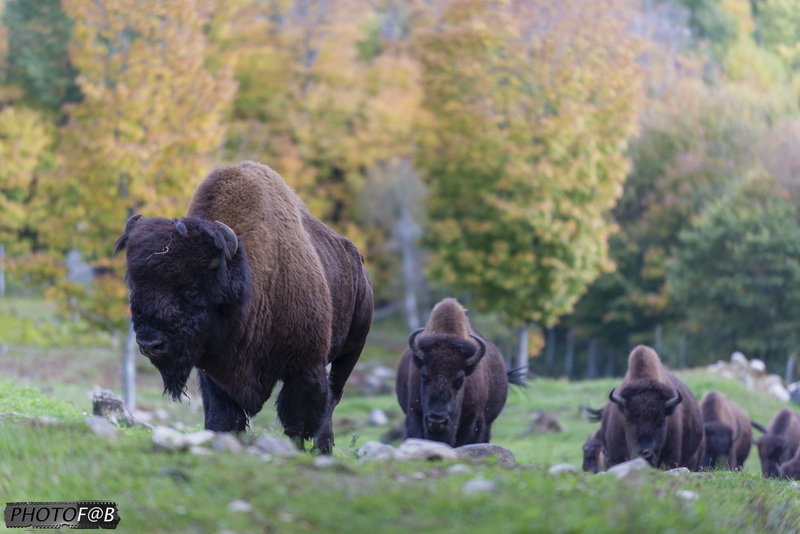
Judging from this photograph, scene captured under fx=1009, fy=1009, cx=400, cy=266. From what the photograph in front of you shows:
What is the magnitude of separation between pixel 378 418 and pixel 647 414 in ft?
40.1

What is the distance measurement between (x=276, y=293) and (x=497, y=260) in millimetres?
22718

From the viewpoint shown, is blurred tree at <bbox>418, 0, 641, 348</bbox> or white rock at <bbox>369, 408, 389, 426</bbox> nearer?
white rock at <bbox>369, 408, 389, 426</bbox>

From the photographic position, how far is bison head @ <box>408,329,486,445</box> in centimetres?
1106

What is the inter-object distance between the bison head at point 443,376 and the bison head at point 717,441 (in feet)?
16.8

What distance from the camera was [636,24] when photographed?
166 ft

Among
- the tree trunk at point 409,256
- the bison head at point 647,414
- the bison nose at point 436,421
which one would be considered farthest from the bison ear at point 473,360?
the tree trunk at point 409,256

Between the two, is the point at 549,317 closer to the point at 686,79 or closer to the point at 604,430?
the point at 604,430

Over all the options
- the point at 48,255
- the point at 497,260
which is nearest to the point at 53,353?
the point at 48,255

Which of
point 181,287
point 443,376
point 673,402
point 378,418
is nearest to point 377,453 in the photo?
point 181,287

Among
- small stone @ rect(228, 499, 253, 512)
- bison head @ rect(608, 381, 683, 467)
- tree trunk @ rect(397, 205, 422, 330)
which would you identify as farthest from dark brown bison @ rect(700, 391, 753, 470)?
tree trunk @ rect(397, 205, 422, 330)

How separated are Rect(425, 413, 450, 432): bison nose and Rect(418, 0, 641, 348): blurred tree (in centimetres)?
1863

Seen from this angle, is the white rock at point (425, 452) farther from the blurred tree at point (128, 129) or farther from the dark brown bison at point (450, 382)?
the blurred tree at point (128, 129)

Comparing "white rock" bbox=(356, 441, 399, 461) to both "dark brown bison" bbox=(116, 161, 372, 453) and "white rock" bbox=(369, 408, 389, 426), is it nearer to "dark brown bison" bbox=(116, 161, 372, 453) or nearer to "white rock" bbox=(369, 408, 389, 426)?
"dark brown bison" bbox=(116, 161, 372, 453)

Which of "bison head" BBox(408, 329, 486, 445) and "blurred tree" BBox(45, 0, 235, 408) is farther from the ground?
"blurred tree" BBox(45, 0, 235, 408)
